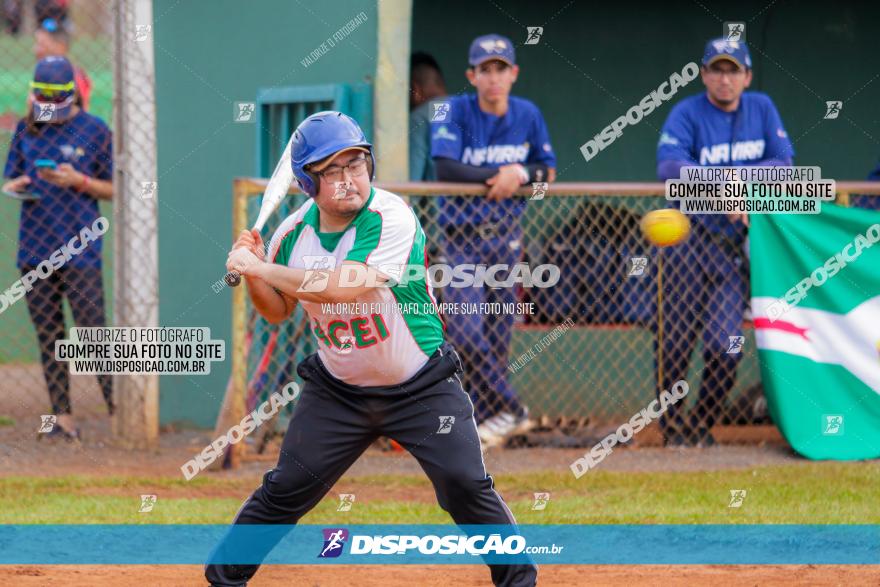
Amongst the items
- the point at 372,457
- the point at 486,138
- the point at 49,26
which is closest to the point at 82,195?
the point at 49,26

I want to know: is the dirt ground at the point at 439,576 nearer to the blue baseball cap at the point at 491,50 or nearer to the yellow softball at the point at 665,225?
the yellow softball at the point at 665,225

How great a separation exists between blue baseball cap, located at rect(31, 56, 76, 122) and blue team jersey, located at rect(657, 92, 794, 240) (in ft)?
11.8

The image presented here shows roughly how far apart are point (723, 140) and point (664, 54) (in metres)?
2.67

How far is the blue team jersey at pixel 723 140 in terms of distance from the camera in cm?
802

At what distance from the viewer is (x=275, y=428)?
27.0 feet

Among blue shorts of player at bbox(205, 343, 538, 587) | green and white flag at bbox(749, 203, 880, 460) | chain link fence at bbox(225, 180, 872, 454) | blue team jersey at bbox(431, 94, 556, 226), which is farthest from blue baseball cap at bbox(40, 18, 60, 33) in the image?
blue shorts of player at bbox(205, 343, 538, 587)

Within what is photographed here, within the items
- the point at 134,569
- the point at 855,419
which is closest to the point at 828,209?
the point at 855,419

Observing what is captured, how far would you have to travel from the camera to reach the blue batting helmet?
15.5 ft

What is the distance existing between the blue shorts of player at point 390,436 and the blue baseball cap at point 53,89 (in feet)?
13.2

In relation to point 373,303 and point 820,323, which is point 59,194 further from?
point 820,323

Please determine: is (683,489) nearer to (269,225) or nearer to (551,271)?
(551,271)

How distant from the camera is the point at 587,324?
8883 millimetres

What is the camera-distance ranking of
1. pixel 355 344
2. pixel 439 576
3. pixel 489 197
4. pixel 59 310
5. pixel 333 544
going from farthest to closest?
pixel 59 310
pixel 489 197
pixel 333 544
pixel 439 576
pixel 355 344

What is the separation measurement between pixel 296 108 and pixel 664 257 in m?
2.50
